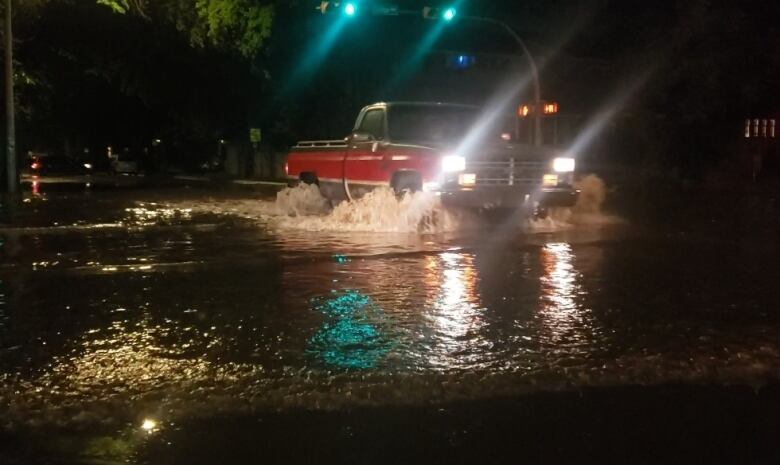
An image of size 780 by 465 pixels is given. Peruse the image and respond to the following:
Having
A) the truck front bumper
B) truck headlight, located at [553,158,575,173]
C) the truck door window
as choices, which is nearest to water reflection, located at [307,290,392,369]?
the truck front bumper

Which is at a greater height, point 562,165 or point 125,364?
point 562,165

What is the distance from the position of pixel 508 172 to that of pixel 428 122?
6.65 ft

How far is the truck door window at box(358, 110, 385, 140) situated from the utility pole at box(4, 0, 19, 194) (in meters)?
11.6

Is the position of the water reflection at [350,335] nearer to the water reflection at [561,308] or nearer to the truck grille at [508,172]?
the water reflection at [561,308]

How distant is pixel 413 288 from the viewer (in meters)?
10.2

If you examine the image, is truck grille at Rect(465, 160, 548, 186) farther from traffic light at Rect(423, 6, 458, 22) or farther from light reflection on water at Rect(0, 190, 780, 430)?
traffic light at Rect(423, 6, 458, 22)

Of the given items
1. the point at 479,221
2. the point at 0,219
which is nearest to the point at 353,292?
the point at 479,221

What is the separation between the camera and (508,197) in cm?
1556

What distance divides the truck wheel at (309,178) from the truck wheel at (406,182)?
152 inches

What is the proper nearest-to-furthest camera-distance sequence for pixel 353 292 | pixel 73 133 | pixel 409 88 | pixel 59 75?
pixel 353 292, pixel 59 75, pixel 409 88, pixel 73 133

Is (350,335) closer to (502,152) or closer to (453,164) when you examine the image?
(453,164)

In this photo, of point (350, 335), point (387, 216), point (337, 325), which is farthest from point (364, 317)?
point (387, 216)

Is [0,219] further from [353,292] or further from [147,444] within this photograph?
[147,444]

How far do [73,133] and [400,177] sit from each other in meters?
59.9
